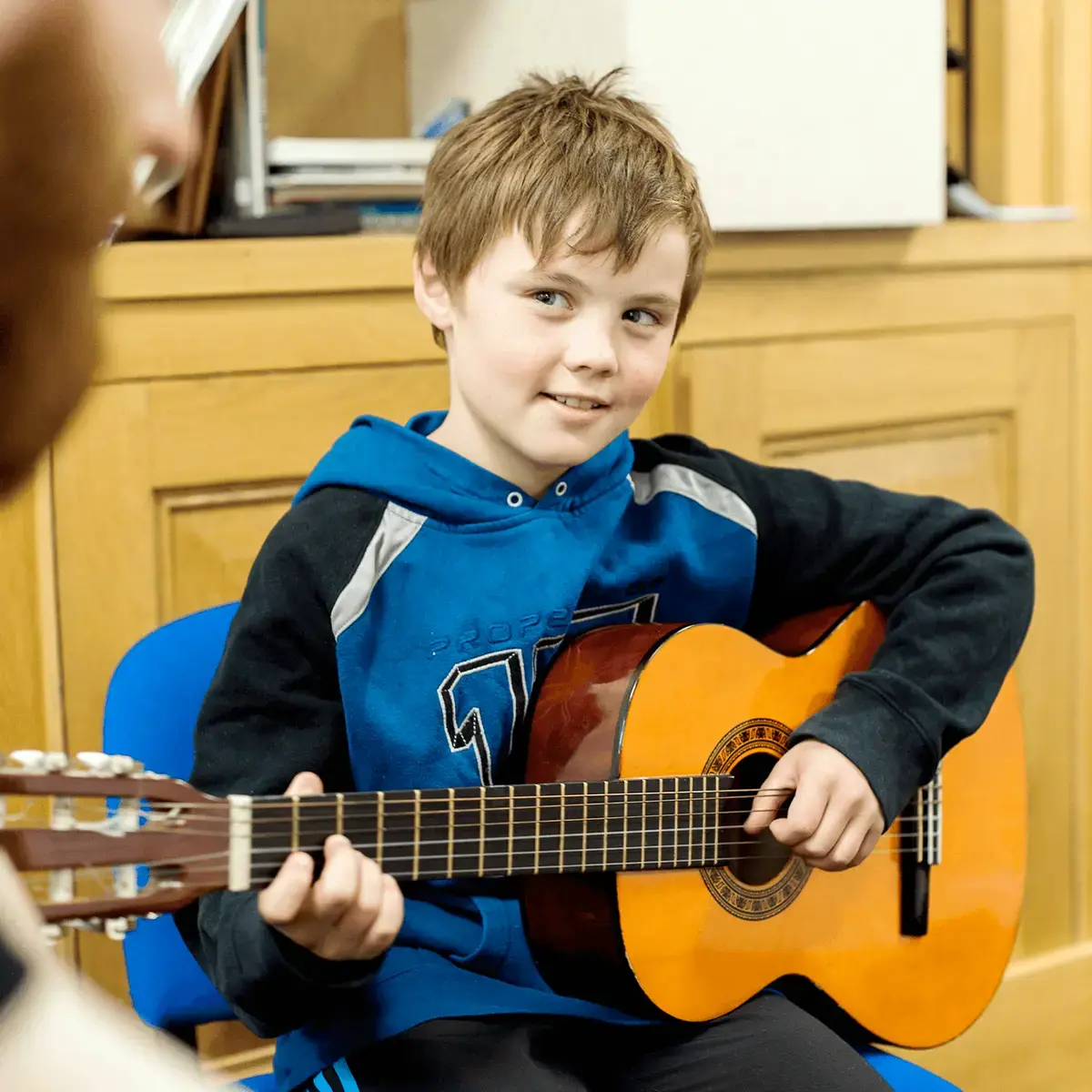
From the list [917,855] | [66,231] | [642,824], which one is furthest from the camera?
[917,855]

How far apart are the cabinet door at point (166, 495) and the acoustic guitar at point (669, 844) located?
43 centimetres

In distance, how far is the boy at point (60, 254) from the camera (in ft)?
0.79

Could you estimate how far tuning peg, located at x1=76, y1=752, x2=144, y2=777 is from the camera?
65 cm

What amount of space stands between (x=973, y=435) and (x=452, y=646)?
42.1 inches

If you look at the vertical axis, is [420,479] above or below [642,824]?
above

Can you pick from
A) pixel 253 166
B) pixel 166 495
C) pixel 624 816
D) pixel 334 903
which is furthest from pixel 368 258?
pixel 334 903

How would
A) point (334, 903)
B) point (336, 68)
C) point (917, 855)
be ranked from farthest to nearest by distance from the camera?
1. point (336, 68)
2. point (917, 855)
3. point (334, 903)

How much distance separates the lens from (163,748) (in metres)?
1.09

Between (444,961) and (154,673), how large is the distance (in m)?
0.31

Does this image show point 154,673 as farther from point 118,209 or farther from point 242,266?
point 118,209

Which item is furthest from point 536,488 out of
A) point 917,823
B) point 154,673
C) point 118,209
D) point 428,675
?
point 118,209

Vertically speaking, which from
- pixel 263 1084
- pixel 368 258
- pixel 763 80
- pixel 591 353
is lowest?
pixel 263 1084

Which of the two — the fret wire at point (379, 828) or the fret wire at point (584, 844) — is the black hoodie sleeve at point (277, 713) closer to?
the fret wire at point (379, 828)

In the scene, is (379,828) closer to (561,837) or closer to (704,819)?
(561,837)
